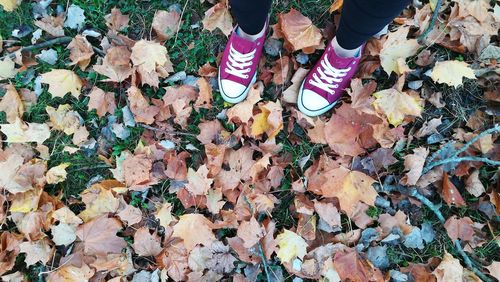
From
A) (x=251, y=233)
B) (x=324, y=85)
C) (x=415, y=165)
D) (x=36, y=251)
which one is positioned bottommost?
(x=36, y=251)

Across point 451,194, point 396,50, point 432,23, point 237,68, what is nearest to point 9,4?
point 237,68

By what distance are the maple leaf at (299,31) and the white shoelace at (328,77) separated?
142 millimetres

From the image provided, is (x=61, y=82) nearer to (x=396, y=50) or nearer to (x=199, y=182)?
(x=199, y=182)

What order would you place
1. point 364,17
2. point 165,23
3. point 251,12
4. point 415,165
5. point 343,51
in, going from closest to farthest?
point 364,17 < point 251,12 < point 343,51 < point 415,165 < point 165,23

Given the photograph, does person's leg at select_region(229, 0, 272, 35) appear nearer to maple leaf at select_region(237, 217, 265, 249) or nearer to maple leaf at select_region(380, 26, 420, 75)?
maple leaf at select_region(380, 26, 420, 75)

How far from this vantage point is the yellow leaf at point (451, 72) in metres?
1.88

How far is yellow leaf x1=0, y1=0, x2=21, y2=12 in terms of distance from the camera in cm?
205

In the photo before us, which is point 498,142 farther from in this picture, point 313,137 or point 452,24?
point 313,137

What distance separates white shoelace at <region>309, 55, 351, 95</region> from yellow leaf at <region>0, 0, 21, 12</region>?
58.5 inches

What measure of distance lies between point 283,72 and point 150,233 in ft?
3.13

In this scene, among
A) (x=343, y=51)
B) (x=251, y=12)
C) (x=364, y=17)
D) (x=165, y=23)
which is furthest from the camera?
(x=165, y=23)

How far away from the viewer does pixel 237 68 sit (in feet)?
6.23

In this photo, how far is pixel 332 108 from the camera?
1.96 metres

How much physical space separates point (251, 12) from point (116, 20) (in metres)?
0.88
